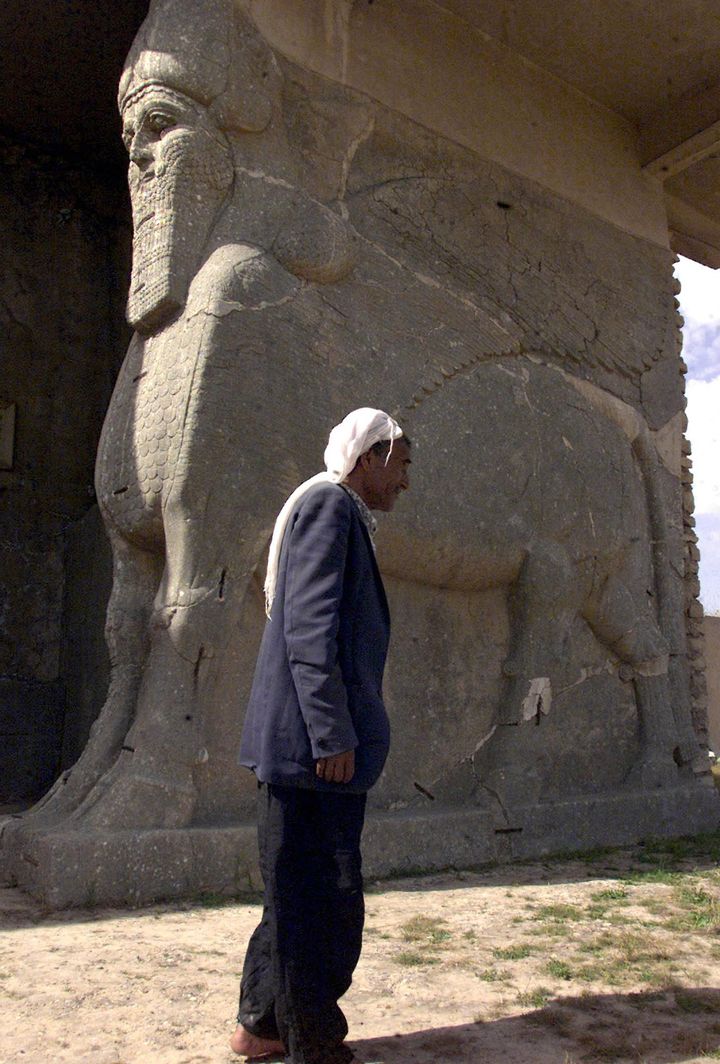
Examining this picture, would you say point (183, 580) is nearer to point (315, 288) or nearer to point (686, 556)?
point (315, 288)

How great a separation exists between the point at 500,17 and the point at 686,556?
3.09m

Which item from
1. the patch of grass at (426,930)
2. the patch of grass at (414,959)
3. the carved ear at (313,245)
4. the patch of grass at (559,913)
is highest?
the carved ear at (313,245)

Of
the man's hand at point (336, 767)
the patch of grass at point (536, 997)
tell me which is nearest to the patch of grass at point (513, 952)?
the patch of grass at point (536, 997)

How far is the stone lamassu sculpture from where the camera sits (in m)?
3.67

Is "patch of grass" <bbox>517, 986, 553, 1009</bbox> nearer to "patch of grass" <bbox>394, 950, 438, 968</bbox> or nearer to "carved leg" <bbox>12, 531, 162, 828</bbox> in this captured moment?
"patch of grass" <bbox>394, 950, 438, 968</bbox>

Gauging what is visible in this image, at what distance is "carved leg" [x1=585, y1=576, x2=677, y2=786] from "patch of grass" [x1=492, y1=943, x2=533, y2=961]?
222cm

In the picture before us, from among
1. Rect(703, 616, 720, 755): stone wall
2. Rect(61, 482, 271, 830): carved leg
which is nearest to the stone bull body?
Rect(61, 482, 271, 830): carved leg

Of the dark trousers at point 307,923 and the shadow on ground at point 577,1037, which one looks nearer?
the dark trousers at point 307,923

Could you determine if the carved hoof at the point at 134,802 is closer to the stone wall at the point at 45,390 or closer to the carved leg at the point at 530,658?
the carved leg at the point at 530,658

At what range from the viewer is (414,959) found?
2.75 m

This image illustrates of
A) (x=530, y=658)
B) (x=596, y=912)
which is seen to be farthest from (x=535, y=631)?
(x=596, y=912)

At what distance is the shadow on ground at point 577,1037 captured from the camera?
2.13 metres

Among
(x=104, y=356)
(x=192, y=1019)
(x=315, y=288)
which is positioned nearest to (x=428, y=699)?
(x=315, y=288)

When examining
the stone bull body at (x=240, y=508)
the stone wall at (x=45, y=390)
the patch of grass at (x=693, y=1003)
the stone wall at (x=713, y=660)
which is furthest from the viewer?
the stone wall at (x=713, y=660)
